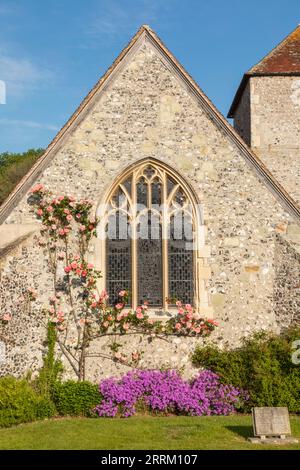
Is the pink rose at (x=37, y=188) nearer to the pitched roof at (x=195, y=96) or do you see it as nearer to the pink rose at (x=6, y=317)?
the pitched roof at (x=195, y=96)

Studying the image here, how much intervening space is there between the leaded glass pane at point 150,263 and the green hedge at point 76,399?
93.2 inches

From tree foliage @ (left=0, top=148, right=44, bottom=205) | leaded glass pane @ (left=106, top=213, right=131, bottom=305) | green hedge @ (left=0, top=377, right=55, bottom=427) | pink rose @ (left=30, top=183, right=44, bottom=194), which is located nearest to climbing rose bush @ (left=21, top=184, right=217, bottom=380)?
pink rose @ (left=30, top=183, right=44, bottom=194)

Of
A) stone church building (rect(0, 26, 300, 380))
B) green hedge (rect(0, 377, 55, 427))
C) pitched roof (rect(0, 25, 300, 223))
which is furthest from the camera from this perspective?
pitched roof (rect(0, 25, 300, 223))

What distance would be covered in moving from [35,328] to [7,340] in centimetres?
74

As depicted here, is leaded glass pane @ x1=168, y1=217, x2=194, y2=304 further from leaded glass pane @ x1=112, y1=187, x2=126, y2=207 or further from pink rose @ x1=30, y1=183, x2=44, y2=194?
pink rose @ x1=30, y1=183, x2=44, y2=194

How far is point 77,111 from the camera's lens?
13.4 meters

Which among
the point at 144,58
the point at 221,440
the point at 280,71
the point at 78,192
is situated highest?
the point at 280,71

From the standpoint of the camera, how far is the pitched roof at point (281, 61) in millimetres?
17422

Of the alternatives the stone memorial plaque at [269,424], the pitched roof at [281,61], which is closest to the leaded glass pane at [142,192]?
the stone memorial plaque at [269,424]

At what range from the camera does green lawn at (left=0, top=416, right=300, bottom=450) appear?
9016mm

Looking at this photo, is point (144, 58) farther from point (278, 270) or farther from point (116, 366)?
point (116, 366)

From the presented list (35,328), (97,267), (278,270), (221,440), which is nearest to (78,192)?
(97,267)

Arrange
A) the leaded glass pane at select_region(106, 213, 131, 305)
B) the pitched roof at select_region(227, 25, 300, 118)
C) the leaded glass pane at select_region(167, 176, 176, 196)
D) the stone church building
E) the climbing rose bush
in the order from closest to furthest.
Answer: the climbing rose bush → the stone church building → the leaded glass pane at select_region(106, 213, 131, 305) → the leaded glass pane at select_region(167, 176, 176, 196) → the pitched roof at select_region(227, 25, 300, 118)

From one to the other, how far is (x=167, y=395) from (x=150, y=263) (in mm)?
3041
